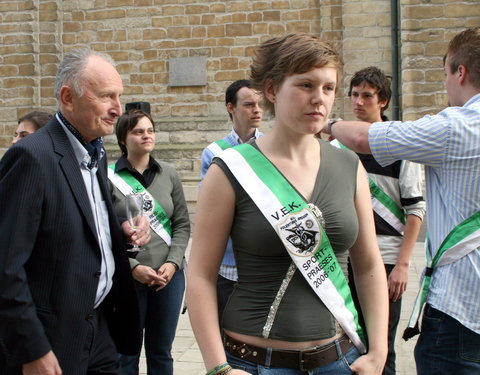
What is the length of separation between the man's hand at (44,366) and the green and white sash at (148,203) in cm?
180

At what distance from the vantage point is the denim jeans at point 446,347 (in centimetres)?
236

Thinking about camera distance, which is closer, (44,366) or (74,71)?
(44,366)

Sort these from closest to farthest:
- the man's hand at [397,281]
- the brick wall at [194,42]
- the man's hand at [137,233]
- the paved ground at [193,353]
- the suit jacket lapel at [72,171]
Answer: the suit jacket lapel at [72,171], the man's hand at [137,233], the man's hand at [397,281], the paved ground at [193,353], the brick wall at [194,42]

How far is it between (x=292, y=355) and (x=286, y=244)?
0.35 metres

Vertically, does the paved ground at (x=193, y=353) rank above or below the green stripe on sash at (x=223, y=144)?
below

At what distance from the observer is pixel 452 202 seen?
241 centimetres

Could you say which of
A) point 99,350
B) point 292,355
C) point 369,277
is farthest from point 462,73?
point 99,350

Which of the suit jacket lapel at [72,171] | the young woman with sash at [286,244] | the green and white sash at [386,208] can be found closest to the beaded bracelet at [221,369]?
the young woman with sash at [286,244]

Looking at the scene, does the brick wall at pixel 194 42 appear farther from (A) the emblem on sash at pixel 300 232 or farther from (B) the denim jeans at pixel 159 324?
(A) the emblem on sash at pixel 300 232

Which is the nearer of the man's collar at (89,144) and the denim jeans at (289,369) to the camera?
the denim jeans at (289,369)

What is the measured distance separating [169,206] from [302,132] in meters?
2.21

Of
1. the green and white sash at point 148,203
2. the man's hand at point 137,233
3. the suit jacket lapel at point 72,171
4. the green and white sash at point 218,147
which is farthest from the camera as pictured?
the green and white sash at point 218,147

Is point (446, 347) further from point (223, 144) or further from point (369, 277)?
point (223, 144)

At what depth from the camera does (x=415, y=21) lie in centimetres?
1182
